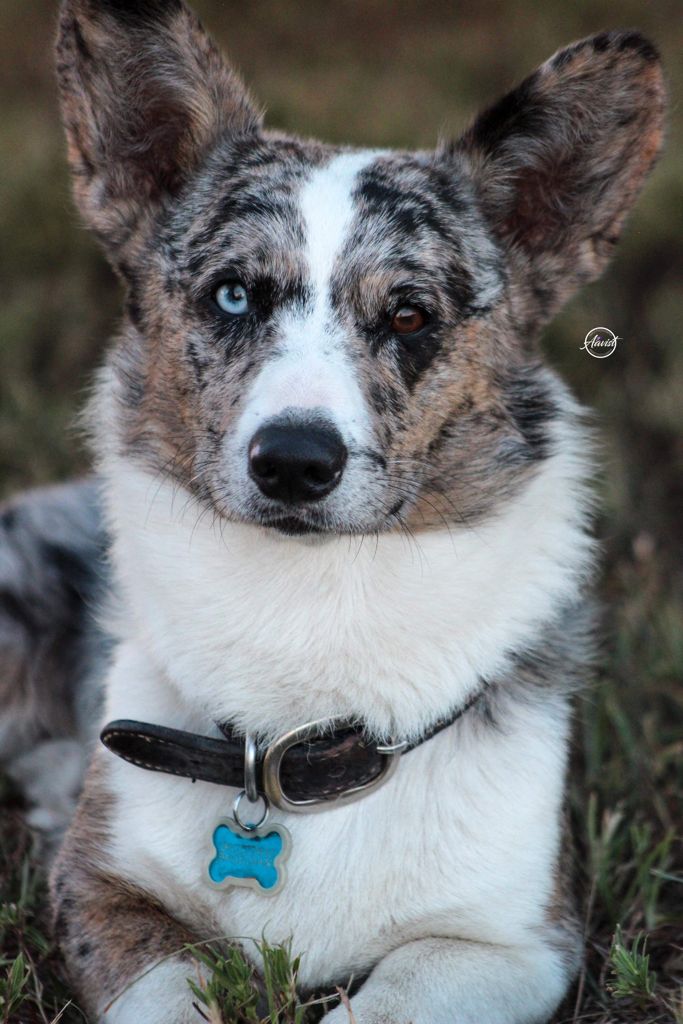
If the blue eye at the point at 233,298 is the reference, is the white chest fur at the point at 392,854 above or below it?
below

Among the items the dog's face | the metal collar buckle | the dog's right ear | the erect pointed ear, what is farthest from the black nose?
the dog's right ear

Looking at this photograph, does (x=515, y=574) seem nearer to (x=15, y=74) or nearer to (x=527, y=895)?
(x=527, y=895)

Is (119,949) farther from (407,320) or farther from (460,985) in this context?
(407,320)

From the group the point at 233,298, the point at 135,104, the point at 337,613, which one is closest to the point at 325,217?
the point at 233,298

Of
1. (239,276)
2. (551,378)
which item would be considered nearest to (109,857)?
(239,276)

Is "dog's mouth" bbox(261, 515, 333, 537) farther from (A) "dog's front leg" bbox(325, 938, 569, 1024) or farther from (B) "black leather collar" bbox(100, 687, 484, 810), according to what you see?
(A) "dog's front leg" bbox(325, 938, 569, 1024)

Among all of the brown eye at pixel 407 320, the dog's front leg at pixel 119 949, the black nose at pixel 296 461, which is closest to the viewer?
the black nose at pixel 296 461

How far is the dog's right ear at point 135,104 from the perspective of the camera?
318 cm

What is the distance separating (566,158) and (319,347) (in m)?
1.00

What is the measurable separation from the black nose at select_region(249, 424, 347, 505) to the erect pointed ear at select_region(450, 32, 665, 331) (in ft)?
3.22

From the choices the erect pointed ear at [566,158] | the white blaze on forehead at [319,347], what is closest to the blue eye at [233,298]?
the white blaze on forehead at [319,347]

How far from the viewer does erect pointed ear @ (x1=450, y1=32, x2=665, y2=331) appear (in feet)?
10.2

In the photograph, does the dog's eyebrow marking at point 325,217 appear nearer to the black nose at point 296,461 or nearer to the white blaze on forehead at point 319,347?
the white blaze on forehead at point 319,347

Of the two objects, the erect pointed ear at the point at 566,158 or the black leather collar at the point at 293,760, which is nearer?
the black leather collar at the point at 293,760
